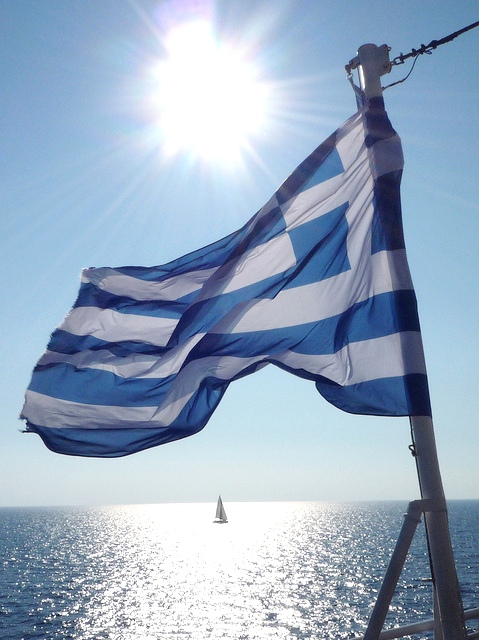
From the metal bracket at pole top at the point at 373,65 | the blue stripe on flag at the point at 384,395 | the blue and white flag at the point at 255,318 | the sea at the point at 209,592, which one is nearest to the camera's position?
the blue stripe on flag at the point at 384,395

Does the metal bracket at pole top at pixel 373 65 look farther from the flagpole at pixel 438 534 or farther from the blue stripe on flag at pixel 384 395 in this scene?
the flagpole at pixel 438 534

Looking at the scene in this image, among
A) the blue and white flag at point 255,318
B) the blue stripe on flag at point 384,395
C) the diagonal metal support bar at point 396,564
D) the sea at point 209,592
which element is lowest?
the sea at point 209,592

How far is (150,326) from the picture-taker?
23.9 feet

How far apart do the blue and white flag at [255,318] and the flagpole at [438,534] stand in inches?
19.1

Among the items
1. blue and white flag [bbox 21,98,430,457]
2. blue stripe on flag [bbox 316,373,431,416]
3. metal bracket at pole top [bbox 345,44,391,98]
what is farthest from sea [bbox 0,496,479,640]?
metal bracket at pole top [bbox 345,44,391,98]

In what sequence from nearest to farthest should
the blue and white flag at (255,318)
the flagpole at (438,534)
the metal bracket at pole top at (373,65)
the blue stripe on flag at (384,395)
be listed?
1. the flagpole at (438,534)
2. the blue stripe on flag at (384,395)
3. the blue and white flag at (255,318)
4. the metal bracket at pole top at (373,65)

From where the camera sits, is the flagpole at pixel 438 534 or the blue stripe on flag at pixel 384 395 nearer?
the flagpole at pixel 438 534

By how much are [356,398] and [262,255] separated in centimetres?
203

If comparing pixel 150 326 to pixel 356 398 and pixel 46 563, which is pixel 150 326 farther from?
pixel 46 563

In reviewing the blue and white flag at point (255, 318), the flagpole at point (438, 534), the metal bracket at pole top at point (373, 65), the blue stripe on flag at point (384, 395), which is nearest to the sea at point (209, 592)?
the blue and white flag at point (255, 318)

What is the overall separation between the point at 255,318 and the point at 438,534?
2847 millimetres

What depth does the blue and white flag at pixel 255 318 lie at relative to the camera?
5469 mm

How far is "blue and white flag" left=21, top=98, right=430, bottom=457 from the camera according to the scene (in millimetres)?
5469

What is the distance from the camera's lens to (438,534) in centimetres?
434
